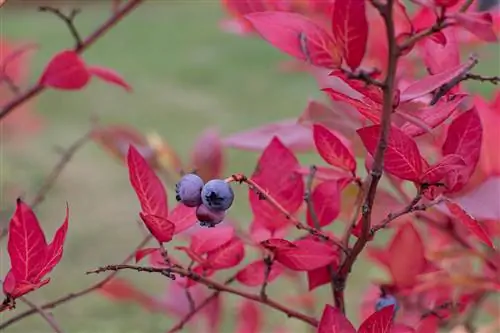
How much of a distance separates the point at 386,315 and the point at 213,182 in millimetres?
121

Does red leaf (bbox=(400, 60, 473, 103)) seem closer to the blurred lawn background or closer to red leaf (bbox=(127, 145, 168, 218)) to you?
red leaf (bbox=(127, 145, 168, 218))

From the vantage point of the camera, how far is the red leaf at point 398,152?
0.40 meters

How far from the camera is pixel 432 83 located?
1.33 feet

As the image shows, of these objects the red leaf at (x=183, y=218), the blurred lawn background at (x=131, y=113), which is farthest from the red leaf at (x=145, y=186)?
the blurred lawn background at (x=131, y=113)

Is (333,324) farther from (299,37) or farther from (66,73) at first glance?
(66,73)

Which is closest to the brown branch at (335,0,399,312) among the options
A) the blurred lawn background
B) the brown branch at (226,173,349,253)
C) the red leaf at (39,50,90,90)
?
the brown branch at (226,173,349,253)

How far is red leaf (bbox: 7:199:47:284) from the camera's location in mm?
420

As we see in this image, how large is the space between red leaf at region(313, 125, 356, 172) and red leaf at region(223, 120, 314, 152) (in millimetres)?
128

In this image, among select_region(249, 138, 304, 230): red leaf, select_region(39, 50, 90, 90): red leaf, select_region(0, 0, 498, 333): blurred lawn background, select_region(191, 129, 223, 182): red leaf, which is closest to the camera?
select_region(249, 138, 304, 230): red leaf

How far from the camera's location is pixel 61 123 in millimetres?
3193

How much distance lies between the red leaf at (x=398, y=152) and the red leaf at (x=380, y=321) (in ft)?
0.25

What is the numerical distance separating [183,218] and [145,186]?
0.04 metres

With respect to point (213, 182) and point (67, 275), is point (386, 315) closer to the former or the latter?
point (213, 182)

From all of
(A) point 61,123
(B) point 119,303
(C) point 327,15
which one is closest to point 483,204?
(C) point 327,15
